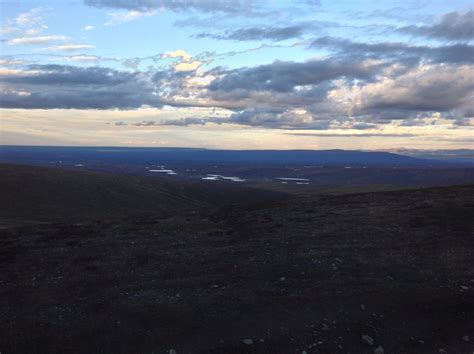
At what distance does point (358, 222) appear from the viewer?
2581 cm

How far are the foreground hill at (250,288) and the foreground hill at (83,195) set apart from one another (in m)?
68.7

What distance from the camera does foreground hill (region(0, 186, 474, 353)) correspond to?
12.2 meters

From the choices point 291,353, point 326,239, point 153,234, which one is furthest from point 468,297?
point 153,234

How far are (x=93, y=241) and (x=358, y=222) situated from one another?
13.7 meters

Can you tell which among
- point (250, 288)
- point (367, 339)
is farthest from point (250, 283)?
point (367, 339)

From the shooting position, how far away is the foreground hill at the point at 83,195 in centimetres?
9884

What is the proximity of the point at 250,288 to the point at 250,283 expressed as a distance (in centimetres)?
50

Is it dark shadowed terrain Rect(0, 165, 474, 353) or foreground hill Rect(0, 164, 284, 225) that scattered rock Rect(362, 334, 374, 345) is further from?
foreground hill Rect(0, 164, 284, 225)

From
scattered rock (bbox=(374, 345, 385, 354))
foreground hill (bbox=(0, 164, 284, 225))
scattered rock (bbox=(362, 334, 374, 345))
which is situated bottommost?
foreground hill (bbox=(0, 164, 284, 225))

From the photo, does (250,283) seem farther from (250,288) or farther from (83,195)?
(83,195)

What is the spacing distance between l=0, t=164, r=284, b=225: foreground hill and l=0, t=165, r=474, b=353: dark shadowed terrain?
219 feet

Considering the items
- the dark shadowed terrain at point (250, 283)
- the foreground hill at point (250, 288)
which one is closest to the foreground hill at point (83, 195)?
the dark shadowed terrain at point (250, 283)

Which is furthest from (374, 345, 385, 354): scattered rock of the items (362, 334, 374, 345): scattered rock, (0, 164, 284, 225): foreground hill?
(0, 164, 284, 225): foreground hill

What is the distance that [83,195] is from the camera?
391ft
